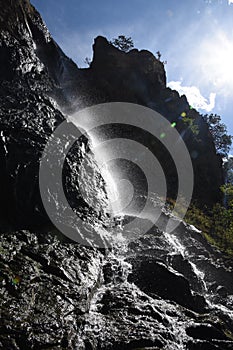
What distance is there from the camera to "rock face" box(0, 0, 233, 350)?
5.51 meters

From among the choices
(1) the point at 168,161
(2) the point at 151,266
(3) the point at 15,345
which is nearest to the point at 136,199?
(2) the point at 151,266

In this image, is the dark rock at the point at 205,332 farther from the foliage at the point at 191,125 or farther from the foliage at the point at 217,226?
the foliage at the point at 191,125

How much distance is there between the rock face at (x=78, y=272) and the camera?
5.51 meters

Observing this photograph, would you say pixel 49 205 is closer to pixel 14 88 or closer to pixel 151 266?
pixel 151 266

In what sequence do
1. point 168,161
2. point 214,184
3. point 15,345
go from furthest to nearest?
point 214,184
point 168,161
point 15,345

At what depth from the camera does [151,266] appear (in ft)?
30.3

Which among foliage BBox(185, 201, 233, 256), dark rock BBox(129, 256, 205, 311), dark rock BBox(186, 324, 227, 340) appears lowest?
dark rock BBox(186, 324, 227, 340)

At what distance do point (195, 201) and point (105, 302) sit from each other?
88.9 feet

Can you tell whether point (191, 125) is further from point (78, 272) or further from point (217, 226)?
point (78, 272)

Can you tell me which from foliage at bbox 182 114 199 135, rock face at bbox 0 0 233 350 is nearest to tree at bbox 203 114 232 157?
foliage at bbox 182 114 199 135

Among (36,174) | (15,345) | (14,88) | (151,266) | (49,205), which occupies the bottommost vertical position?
(15,345)

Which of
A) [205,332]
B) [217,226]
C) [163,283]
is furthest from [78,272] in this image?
[217,226]

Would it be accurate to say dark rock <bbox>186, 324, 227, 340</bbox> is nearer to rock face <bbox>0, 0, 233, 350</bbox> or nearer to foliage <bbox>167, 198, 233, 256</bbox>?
rock face <bbox>0, 0, 233, 350</bbox>

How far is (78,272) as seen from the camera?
24.6ft
